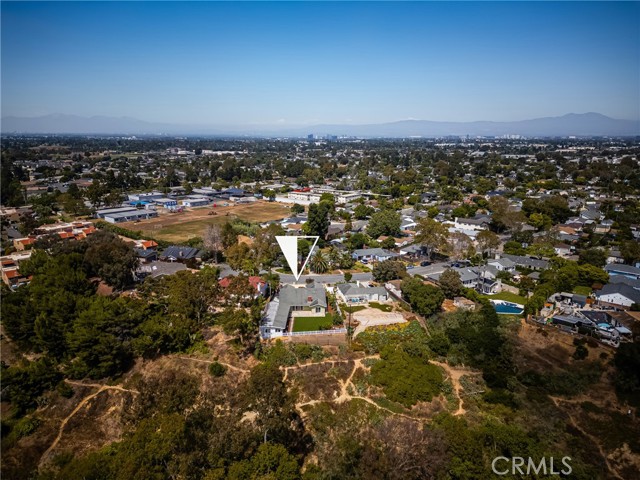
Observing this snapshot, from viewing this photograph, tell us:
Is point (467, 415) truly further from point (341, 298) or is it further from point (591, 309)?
point (591, 309)

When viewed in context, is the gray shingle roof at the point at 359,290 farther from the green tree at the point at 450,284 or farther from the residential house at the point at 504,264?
the residential house at the point at 504,264

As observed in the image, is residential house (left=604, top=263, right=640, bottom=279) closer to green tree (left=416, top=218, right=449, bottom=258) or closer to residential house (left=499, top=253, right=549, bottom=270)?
residential house (left=499, top=253, right=549, bottom=270)

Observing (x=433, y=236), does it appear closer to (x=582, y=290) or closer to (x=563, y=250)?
(x=582, y=290)

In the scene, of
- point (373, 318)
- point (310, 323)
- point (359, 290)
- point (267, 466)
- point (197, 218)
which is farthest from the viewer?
point (197, 218)

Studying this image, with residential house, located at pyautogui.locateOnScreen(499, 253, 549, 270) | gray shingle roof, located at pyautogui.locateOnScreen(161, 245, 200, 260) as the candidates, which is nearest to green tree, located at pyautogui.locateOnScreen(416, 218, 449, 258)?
residential house, located at pyautogui.locateOnScreen(499, 253, 549, 270)

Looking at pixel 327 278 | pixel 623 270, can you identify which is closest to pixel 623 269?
pixel 623 270
